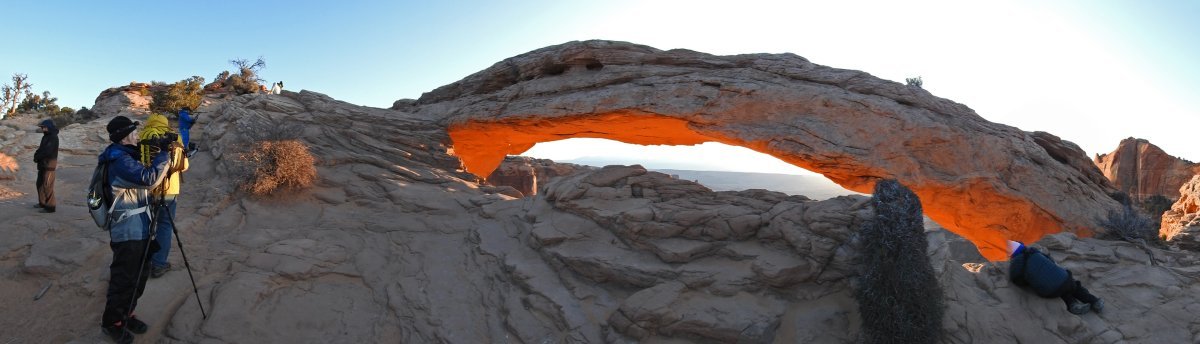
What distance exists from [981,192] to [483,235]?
37.6 ft

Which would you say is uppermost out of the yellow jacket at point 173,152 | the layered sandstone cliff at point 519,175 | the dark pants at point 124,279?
the yellow jacket at point 173,152

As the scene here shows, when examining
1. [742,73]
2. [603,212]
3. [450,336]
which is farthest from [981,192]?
[450,336]

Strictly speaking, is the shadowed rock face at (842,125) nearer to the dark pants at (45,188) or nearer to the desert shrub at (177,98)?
the dark pants at (45,188)

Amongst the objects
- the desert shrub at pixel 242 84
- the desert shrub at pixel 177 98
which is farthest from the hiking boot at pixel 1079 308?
the desert shrub at pixel 242 84

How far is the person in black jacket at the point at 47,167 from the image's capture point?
8.22 meters

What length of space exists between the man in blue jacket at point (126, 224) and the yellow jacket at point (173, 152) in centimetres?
12

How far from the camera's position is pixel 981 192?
11273 mm

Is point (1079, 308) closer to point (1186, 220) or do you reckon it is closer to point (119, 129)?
point (1186, 220)

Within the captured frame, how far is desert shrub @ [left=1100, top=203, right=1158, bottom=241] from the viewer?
29.8 ft

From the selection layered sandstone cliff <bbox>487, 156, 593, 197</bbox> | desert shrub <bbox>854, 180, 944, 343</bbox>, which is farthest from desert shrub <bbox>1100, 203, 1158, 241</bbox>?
layered sandstone cliff <bbox>487, 156, 593, 197</bbox>

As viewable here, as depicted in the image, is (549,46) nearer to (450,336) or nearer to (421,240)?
(421,240)

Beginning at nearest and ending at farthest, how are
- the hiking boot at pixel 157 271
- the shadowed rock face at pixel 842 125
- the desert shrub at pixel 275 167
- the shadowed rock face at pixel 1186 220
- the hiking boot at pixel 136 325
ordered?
1. the hiking boot at pixel 136 325
2. the hiking boot at pixel 157 271
3. the shadowed rock face at pixel 1186 220
4. the desert shrub at pixel 275 167
5. the shadowed rock face at pixel 842 125

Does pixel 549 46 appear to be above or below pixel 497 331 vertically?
above

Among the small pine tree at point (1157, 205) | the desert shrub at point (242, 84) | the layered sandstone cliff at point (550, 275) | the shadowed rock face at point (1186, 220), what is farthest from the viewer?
the small pine tree at point (1157, 205)
